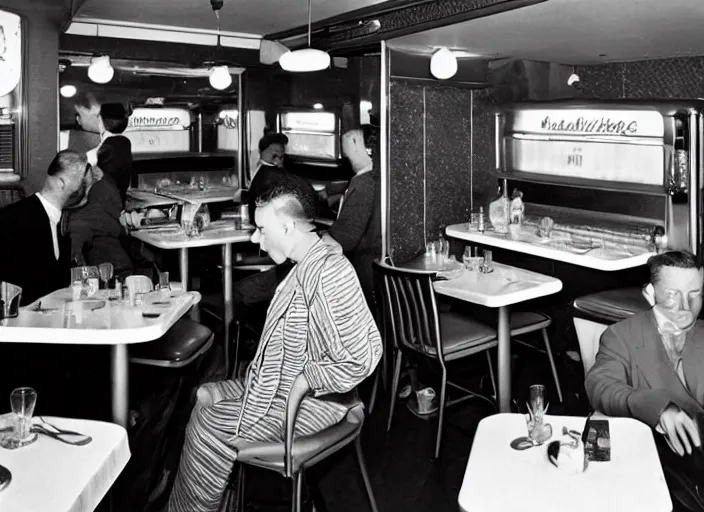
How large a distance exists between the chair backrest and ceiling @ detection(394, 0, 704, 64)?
1543 mm

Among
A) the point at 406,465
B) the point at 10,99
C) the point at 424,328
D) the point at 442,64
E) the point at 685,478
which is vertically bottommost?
the point at 406,465

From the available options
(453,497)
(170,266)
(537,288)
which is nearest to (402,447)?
(453,497)

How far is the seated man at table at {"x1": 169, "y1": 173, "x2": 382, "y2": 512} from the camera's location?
9.07 feet

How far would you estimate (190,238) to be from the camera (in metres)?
5.97

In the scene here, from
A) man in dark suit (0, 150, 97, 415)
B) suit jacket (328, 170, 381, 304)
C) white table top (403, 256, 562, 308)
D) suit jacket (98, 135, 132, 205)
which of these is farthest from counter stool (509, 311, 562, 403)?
suit jacket (98, 135, 132, 205)

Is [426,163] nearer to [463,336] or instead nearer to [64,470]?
[463,336]

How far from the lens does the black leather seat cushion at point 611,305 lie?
4705 millimetres

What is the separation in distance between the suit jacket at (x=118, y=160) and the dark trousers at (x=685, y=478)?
603cm

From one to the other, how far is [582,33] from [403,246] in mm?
1916

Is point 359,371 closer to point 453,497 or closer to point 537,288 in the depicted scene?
point 453,497

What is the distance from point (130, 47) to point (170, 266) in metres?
2.10

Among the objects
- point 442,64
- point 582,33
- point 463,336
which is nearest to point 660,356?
point 463,336

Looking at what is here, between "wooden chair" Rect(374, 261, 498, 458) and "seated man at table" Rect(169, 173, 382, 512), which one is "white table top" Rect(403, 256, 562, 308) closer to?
"wooden chair" Rect(374, 261, 498, 458)

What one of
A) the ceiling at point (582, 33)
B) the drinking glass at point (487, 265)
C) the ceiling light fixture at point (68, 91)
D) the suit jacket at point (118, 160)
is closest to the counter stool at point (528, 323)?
the drinking glass at point (487, 265)
